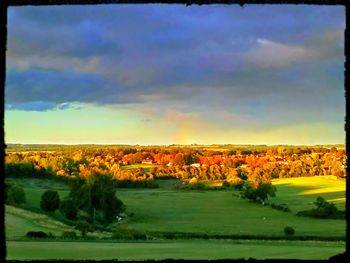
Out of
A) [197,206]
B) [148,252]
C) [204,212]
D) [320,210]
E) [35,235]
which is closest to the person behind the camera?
[148,252]

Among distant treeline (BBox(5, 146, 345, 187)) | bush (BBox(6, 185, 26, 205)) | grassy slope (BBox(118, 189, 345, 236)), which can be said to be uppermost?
distant treeline (BBox(5, 146, 345, 187))

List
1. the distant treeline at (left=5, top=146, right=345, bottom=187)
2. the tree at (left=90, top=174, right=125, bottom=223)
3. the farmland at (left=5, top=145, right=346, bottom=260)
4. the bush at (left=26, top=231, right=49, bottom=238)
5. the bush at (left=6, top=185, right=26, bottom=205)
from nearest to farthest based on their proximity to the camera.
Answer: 1. the distant treeline at (left=5, top=146, right=345, bottom=187)
2. the bush at (left=26, top=231, right=49, bottom=238)
3. the farmland at (left=5, top=145, right=346, bottom=260)
4. the bush at (left=6, top=185, right=26, bottom=205)
5. the tree at (left=90, top=174, right=125, bottom=223)

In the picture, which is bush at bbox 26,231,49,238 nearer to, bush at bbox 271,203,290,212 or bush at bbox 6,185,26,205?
bush at bbox 6,185,26,205

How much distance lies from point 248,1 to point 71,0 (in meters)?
0.42

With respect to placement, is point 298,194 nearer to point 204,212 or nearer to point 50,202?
point 204,212

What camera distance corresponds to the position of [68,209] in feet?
74.6

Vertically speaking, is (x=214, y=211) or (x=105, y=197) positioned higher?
(x=105, y=197)

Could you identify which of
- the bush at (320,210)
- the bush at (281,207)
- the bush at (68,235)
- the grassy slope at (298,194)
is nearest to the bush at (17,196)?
the bush at (68,235)

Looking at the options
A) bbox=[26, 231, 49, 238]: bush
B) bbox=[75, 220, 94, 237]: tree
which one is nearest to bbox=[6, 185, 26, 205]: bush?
bbox=[26, 231, 49, 238]: bush

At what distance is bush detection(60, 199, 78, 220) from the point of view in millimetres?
22675

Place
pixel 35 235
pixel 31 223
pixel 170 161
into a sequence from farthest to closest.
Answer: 1. pixel 31 223
2. pixel 35 235
3. pixel 170 161

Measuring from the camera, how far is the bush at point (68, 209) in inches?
893

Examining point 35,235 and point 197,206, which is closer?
point 35,235

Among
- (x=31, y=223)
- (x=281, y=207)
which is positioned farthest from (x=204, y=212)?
(x=31, y=223)
